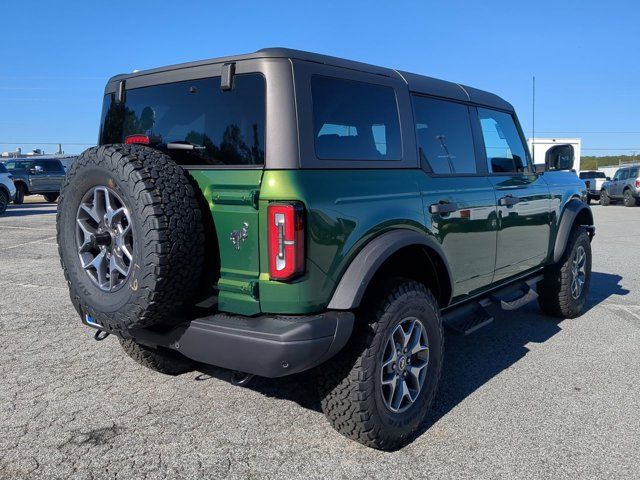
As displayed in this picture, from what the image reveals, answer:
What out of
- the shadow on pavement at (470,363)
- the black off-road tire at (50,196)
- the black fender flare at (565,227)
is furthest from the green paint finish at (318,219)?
the black off-road tire at (50,196)

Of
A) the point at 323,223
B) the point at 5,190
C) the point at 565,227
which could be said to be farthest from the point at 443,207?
the point at 5,190

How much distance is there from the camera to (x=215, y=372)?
3.93 m

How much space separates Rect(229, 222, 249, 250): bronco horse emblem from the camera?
2647 millimetres

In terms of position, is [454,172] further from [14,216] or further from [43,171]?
[43,171]

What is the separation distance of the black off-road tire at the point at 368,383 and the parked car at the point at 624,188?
2281cm

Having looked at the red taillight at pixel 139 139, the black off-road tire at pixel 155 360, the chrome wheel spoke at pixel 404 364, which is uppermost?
the red taillight at pixel 139 139

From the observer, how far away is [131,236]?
2725mm

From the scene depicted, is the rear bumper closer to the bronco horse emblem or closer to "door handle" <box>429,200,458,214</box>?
the bronco horse emblem

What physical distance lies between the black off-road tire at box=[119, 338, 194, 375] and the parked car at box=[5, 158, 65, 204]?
21.4m

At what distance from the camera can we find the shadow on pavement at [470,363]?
11.8ft

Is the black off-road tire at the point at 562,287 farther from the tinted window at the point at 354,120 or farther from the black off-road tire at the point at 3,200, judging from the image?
the black off-road tire at the point at 3,200

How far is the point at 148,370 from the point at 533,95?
4996 millimetres

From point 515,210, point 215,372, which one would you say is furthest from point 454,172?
point 215,372

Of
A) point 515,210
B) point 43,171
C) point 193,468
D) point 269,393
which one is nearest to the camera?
point 193,468
